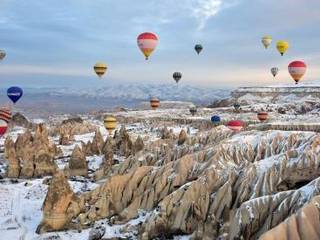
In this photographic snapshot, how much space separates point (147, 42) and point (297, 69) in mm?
19511

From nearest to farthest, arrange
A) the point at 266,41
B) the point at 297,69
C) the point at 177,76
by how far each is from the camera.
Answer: the point at 297,69
the point at 266,41
the point at 177,76

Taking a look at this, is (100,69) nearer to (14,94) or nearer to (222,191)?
(14,94)

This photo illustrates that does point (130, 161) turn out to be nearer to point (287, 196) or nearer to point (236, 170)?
point (236, 170)

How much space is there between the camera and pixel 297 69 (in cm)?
6538

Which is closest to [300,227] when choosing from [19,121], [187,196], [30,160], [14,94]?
[187,196]

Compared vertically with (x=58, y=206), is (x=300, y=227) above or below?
above

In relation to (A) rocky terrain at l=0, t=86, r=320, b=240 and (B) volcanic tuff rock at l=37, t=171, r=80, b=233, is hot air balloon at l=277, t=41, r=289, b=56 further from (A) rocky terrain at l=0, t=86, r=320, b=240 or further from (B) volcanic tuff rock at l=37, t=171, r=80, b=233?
(B) volcanic tuff rock at l=37, t=171, r=80, b=233

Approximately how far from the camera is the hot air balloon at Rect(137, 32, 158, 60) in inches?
2373

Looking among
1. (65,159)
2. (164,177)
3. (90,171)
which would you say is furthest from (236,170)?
(65,159)

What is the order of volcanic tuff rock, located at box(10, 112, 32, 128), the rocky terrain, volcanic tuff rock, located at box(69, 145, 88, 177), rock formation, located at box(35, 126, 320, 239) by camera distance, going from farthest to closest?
volcanic tuff rock, located at box(10, 112, 32, 128) < volcanic tuff rock, located at box(69, 145, 88, 177) < the rocky terrain < rock formation, located at box(35, 126, 320, 239)

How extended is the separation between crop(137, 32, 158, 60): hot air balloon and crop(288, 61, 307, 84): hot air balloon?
17.9 metres

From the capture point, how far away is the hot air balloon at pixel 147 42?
198ft

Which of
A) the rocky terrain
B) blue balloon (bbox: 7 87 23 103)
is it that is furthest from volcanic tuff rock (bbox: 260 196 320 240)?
blue balloon (bbox: 7 87 23 103)

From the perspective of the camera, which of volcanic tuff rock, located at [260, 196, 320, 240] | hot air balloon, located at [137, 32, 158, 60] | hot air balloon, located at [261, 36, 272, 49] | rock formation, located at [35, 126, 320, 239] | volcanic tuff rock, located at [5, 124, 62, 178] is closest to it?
volcanic tuff rock, located at [260, 196, 320, 240]
